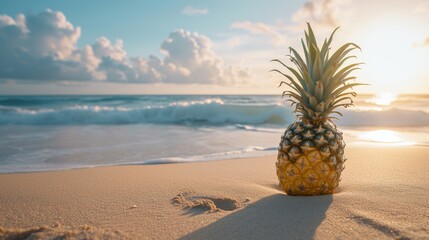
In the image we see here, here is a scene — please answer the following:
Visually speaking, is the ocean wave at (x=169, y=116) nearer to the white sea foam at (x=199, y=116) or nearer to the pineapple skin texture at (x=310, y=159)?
the white sea foam at (x=199, y=116)

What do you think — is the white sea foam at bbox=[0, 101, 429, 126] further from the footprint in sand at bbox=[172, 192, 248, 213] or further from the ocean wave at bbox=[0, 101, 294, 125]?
the footprint in sand at bbox=[172, 192, 248, 213]

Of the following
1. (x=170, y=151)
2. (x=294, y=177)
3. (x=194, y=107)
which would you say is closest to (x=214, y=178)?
(x=294, y=177)

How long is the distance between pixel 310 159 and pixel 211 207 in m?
0.93

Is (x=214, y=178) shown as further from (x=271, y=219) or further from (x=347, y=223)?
(x=347, y=223)

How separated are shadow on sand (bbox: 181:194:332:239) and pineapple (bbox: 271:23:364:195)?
169 mm

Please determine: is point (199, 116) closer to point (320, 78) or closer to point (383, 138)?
point (383, 138)

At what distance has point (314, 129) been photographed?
2.69 meters

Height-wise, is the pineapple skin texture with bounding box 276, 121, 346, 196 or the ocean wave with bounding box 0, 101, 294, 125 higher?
the ocean wave with bounding box 0, 101, 294, 125

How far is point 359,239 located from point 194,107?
19.3 meters

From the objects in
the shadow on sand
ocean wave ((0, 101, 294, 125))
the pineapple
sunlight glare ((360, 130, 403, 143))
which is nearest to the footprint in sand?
the shadow on sand

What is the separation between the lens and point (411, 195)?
9.26 feet

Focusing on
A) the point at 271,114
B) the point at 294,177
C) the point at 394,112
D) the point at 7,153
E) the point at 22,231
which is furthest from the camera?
the point at 271,114

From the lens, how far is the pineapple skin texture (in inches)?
103

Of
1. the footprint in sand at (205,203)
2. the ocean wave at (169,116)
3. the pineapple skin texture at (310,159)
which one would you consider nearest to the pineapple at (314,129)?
the pineapple skin texture at (310,159)
